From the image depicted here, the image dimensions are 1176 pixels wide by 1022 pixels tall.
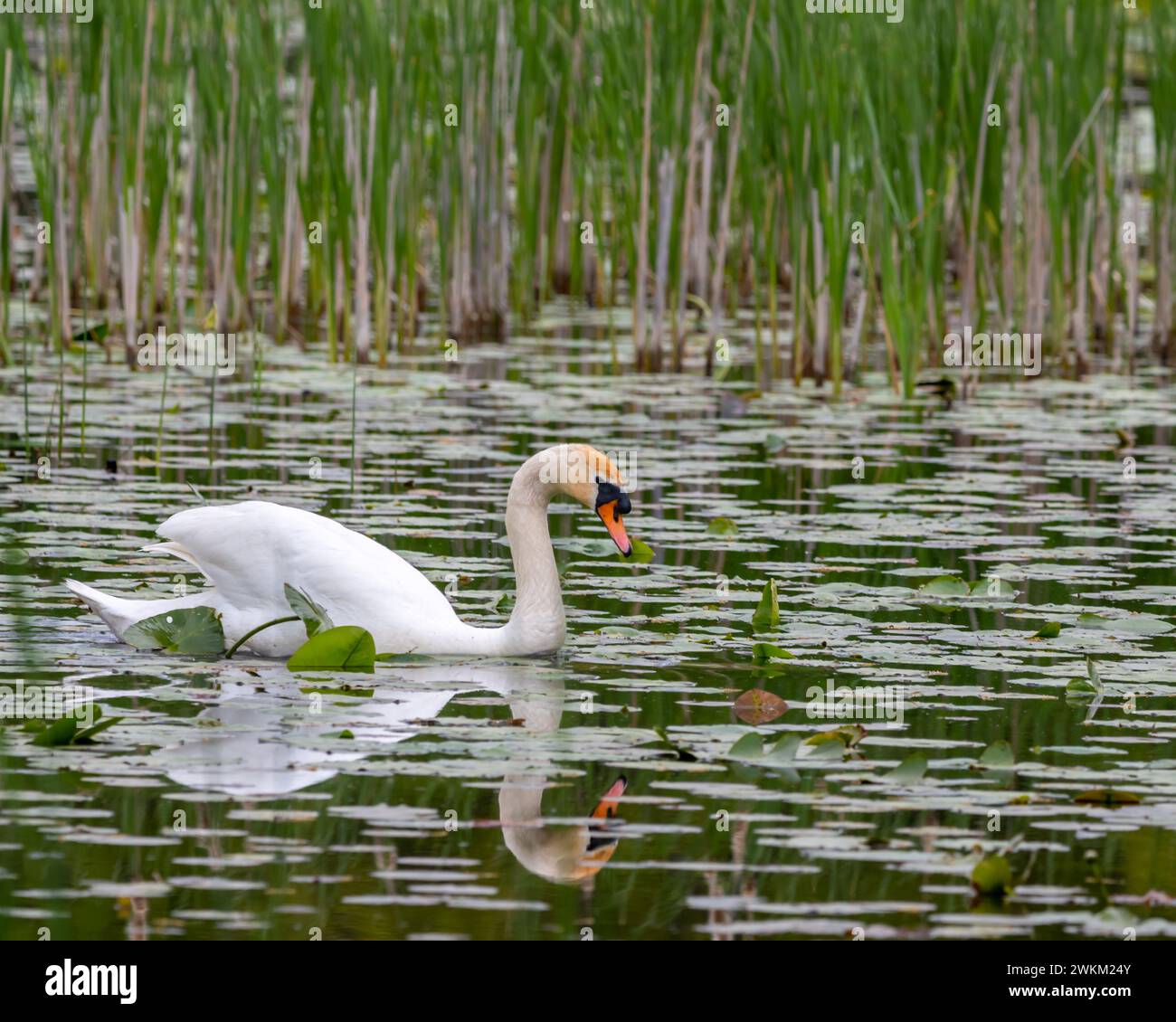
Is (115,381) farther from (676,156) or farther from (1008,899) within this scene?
(1008,899)

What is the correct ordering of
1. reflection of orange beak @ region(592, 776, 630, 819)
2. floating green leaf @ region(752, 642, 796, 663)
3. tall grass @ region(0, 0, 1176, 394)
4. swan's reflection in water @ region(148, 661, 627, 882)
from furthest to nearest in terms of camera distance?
1. tall grass @ region(0, 0, 1176, 394)
2. floating green leaf @ region(752, 642, 796, 663)
3. reflection of orange beak @ region(592, 776, 630, 819)
4. swan's reflection in water @ region(148, 661, 627, 882)

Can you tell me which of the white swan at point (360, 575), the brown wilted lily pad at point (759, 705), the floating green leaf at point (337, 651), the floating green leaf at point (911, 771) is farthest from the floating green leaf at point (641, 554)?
the floating green leaf at point (911, 771)

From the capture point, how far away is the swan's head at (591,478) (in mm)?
7953

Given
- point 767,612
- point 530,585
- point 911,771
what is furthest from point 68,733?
point 767,612

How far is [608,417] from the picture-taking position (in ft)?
41.8

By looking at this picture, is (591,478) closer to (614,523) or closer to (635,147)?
(614,523)

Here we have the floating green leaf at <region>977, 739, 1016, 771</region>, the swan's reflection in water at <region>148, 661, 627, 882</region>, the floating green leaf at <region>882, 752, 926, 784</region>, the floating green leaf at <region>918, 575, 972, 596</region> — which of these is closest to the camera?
the swan's reflection in water at <region>148, 661, 627, 882</region>

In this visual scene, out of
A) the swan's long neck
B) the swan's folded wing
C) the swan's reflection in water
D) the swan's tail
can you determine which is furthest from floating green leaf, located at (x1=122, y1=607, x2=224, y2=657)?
the swan's long neck

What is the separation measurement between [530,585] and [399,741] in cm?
141

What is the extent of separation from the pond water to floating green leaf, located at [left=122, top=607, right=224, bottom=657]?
0.10 m

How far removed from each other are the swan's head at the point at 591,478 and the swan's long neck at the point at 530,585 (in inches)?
2.0

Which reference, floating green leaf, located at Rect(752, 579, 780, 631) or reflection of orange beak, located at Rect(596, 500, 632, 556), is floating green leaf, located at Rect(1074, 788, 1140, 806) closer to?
floating green leaf, located at Rect(752, 579, 780, 631)

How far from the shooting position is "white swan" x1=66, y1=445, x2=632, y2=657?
7668 millimetres

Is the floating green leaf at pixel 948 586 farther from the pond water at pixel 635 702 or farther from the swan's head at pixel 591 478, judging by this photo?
the swan's head at pixel 591 478
